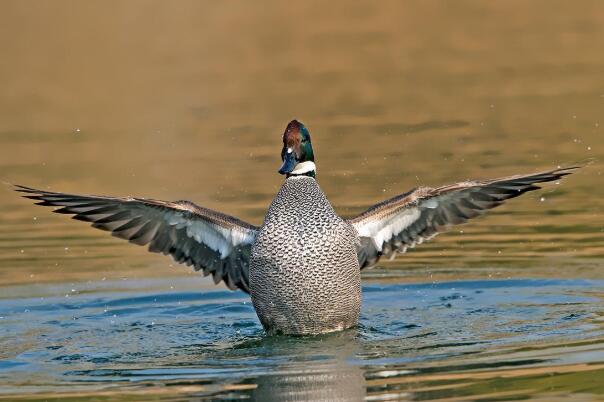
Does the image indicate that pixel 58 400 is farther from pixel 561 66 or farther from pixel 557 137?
pixel 561 66

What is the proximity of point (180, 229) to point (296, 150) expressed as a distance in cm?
108

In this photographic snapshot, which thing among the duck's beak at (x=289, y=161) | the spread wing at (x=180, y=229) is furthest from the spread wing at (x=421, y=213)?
the spread wing at (x=180, y=229)

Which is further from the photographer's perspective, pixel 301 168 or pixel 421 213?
pixel 421 213

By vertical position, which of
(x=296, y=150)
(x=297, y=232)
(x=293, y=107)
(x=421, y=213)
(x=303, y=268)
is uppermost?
(x=293, y=107)

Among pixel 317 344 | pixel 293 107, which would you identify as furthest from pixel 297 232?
pixel 293 107

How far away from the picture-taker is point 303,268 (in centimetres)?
966

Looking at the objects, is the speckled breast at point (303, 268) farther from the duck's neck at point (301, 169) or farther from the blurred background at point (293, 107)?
the blurred background at point (293, 107)

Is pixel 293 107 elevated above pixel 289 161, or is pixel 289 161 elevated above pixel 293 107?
pixel 293 107

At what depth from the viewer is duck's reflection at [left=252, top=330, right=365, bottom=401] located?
7832 mm

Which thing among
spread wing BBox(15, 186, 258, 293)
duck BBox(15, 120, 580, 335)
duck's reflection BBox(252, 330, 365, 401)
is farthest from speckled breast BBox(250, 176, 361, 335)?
spread wing BBox(15, 186, 258, 293)

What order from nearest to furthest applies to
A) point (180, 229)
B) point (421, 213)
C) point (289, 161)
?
1. point (289, 161)
2. point (180, 229)
3. point (421, 213)

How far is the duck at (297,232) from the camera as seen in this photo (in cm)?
970

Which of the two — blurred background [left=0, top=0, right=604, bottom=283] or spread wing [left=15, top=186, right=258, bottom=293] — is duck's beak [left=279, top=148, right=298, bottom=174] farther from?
blurred background [left=0, top=0, right=604, bottom=283]

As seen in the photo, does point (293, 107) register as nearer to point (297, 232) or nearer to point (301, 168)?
point (301, 168)
